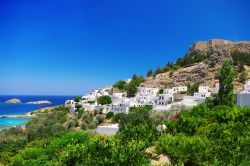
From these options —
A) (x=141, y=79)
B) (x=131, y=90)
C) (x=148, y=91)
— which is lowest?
(x=148, y=91)

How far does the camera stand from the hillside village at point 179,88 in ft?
163

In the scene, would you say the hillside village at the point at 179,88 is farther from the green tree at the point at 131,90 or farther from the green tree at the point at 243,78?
the green tree at the point at 243,78

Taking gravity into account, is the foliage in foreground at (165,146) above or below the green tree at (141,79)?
below

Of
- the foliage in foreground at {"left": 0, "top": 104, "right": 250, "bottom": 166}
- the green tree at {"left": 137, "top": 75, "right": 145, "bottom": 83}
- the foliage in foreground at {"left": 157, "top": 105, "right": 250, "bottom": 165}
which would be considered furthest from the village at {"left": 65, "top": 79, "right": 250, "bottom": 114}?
the foliage in foreground at {"left": 157, "top": 105, "right": 250, "bottom": 165}

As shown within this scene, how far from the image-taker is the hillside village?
49594 millimetres

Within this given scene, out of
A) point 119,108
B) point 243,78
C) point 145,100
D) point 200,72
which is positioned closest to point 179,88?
point 200,72

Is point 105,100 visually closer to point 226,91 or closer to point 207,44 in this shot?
point 226,91

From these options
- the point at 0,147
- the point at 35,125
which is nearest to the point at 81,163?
the point at 0,147

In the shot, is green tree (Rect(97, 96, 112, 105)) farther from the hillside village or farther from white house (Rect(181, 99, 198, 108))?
white house (Rect(181, 99, 198, 108))

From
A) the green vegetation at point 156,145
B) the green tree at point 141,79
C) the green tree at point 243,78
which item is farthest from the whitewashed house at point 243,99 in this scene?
the green tree at point 141,79

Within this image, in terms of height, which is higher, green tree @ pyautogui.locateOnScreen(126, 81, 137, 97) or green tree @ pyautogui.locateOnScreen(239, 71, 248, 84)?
green tree @ pyautogui.locateOnScreen(239, 71, 248, 84)

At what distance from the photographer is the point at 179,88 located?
59156 mm

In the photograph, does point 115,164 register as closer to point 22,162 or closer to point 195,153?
point 195,153

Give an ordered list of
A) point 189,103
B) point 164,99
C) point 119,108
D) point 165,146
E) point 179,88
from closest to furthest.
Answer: point 165,146, point 189,103, point 119,108, point 164,99, point 179,88
